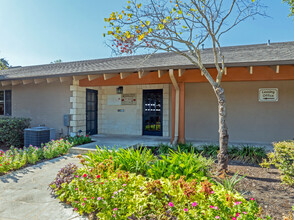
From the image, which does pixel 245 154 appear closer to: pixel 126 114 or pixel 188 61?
pixel 188 61

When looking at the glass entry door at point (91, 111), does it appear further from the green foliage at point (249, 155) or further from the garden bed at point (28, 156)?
the green foliage at point (249, 155)

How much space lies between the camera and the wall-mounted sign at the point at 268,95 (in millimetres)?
6777

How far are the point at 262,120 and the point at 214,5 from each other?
15.2 feet

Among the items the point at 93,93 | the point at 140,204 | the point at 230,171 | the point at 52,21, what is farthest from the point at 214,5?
the point at 52,21

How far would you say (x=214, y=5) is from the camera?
419 cm

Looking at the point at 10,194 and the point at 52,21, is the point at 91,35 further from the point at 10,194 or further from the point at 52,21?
the point at 10,194

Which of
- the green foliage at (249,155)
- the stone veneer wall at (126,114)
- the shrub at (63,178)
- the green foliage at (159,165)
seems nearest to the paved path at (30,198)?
the shrub at (63,178)

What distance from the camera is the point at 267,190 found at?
3.11m

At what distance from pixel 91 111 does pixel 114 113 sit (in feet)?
3.46

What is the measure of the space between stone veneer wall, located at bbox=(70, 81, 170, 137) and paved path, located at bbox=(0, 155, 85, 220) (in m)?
3.52

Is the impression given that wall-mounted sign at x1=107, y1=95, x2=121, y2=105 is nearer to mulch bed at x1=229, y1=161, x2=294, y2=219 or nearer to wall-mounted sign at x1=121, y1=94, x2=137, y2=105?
wall-mounted sign at x1=121, y1=94, x2=137, y2=105

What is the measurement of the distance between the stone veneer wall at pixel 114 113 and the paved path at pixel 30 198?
352 cm

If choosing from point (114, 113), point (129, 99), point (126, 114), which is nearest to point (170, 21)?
point (129, 99)

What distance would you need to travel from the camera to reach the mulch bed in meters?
2.51
